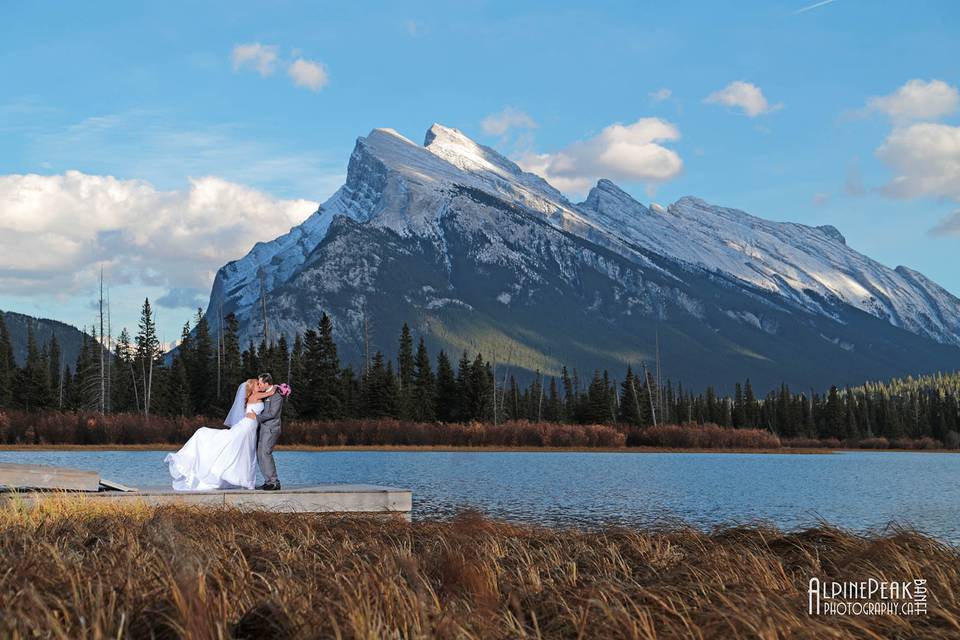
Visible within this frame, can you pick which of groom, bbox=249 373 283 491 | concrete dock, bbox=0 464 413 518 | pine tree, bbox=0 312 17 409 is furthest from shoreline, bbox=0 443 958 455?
concrete dock, bbox=0 464 413 518

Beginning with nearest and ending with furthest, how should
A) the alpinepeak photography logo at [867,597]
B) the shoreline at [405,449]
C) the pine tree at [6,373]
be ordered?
1. the alpinepeak photography logo at [867,597]
2. the shoreline at [405,449]
3. the pine tree at [6,373]

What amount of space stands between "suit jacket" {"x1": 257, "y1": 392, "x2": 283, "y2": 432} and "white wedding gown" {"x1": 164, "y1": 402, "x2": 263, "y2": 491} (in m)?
0.18

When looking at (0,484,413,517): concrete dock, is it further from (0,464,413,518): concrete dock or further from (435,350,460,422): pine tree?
(435,350,460,422): pine tree

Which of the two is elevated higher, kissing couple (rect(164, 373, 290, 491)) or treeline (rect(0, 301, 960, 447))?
treeline (rect(0, 301, 960, 447))

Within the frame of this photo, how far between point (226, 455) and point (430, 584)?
38.7 ft

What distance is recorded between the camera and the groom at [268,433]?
18516 millimetres

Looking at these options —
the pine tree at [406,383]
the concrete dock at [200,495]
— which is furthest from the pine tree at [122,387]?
the concrete dock at [200,495]

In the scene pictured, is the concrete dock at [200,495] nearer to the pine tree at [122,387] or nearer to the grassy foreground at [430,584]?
the grassy foreground at [430,584]

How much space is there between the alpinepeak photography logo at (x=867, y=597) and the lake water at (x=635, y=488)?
7.44m

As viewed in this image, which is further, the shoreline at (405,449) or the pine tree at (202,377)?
the pine tree at (202,377)

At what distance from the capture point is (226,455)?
18750mm

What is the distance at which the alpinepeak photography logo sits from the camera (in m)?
7.14

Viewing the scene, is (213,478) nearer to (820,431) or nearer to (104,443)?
(104,443)

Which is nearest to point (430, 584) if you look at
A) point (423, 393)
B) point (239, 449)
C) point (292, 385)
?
point (239, 449)
